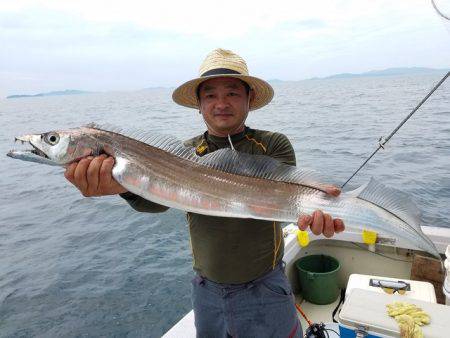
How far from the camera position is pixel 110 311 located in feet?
26.0

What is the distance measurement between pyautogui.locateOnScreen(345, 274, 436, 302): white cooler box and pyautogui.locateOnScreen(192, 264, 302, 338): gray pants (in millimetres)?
1940

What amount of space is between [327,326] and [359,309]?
1.55m

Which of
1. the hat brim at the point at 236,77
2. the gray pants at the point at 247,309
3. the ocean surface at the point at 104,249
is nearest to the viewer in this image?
the gray pants at the point at 247,309

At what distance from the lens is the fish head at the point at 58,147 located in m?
2.74

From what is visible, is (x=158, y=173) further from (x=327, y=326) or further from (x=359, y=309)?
(x=327, y=326)

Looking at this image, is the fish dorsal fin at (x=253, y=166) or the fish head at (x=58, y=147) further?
the fish dorsal fin at (x=253, y=166)

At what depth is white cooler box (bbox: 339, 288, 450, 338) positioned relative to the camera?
364cm

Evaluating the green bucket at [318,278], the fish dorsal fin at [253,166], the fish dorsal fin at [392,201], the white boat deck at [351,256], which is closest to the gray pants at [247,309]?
the fish dorsal fin at [253,166]

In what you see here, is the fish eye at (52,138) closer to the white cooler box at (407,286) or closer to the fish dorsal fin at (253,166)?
the fish dorsal fin at (253,166)

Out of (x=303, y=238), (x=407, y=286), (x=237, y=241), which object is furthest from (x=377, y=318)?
(x=303, y=238)

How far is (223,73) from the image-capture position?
3.33 m

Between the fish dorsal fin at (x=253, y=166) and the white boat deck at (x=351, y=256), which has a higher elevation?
the fish dorsal fin at (x=253, y=166)

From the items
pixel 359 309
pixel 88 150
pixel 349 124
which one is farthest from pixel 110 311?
pixel 349 124

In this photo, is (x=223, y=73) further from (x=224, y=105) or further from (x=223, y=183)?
(x=223, y=183)
